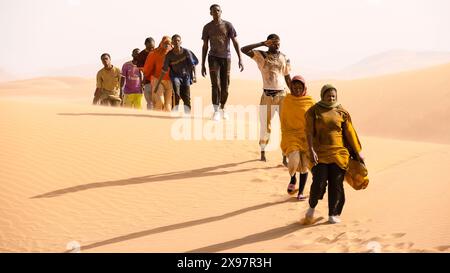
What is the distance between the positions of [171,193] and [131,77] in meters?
5.76

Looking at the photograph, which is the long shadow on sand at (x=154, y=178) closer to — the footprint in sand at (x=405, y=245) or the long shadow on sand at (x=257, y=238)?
the long shadow on sand at (x=257, y=238)

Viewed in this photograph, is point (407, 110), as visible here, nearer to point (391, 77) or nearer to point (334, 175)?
point (391, 77)

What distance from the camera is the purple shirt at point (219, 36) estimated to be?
435 inches

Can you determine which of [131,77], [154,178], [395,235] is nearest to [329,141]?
[395,235]

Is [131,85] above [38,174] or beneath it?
above

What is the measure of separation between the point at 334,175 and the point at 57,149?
5099 millimetres

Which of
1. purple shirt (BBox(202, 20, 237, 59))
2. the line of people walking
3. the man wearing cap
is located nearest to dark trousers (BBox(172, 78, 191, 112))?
the line of people walking

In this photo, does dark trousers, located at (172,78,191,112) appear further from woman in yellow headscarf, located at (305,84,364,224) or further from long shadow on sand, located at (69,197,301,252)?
woman in yellow headscarf, located at (305,84,364,224)

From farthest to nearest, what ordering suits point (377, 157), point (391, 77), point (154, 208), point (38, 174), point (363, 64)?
point (363, 64) < point (391, 77) < point (377, 157) < point (38, 174) < point (154, 208)

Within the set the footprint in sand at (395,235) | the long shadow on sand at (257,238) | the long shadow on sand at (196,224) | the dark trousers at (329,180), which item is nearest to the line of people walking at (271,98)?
the dark trousers at (329,180)

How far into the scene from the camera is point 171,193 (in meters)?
8.75

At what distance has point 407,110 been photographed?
22562 mm

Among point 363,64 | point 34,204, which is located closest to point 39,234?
point 34,204

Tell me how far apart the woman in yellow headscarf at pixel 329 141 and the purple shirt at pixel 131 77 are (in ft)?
25.3
